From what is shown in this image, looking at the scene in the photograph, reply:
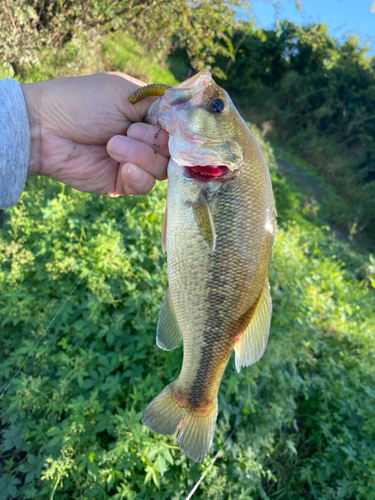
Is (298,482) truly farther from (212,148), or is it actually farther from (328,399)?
(212,148)

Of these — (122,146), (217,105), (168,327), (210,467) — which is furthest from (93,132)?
(210,467)

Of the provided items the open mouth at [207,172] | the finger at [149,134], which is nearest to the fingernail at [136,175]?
the finger at [149,134]

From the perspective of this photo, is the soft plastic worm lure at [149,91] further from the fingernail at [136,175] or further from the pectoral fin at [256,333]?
the pectoral fin at [256,333]

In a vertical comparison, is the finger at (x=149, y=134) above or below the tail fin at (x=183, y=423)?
above

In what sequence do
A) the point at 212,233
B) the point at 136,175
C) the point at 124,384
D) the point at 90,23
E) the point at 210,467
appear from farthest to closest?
the point at 90,23
the point at 124,384
the point at 210,467
the point at 136,175
the point at 212,233

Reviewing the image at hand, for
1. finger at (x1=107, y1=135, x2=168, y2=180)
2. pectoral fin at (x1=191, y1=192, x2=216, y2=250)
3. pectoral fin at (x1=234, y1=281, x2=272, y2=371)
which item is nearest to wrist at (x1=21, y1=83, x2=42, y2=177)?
finger at (x1=107, y1=135, x2=168, y2=180)

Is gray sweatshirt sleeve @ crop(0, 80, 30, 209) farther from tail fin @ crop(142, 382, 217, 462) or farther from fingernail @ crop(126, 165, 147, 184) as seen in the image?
tail fin @ crop(142, 382, 217, 462)

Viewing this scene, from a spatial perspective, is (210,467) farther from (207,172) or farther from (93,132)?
(93,132)

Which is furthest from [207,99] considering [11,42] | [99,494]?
[11,42]
